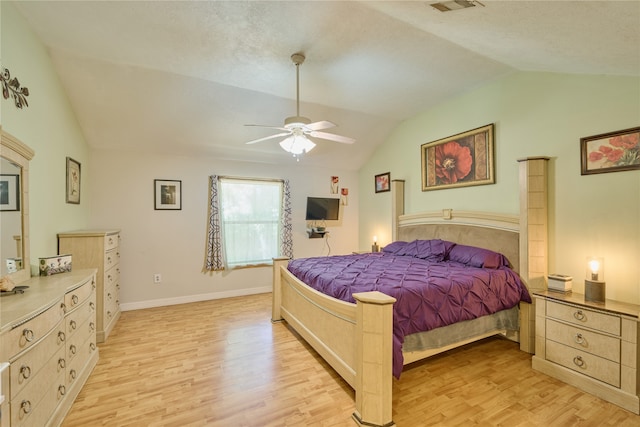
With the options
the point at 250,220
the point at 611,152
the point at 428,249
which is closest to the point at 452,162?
the point at 428,249

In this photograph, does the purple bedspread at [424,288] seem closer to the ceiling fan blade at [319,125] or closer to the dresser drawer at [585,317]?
the dresser drawer at [585,317]

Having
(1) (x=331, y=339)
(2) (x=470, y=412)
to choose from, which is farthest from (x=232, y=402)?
(2) (x=470, y=412)

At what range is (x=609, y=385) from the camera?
2.06 meters

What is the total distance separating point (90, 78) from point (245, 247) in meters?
3.04

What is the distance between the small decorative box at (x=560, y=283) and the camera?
2531 millimetres

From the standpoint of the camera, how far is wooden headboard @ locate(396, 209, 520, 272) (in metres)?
3.09

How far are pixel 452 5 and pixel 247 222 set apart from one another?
4078mm

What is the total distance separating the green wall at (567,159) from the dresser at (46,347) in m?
4.11

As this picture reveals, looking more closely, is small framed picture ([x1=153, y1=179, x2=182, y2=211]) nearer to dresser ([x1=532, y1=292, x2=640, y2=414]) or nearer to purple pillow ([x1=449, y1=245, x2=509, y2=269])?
purple pillow ([x1=449, y1=245, x2=509, y2=269])

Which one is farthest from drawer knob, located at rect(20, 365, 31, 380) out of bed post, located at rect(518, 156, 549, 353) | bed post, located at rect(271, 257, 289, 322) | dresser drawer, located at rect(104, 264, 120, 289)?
bed post, located at rect(518, 156, 549, 353)

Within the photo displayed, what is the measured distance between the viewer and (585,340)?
220 centimetres

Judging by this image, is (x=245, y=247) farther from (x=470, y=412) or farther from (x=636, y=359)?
(x=636, y=359)

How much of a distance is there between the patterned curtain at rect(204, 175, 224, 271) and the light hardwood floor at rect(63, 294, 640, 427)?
149 cm

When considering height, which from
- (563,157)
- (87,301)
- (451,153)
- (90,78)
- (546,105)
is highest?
(90,78)
